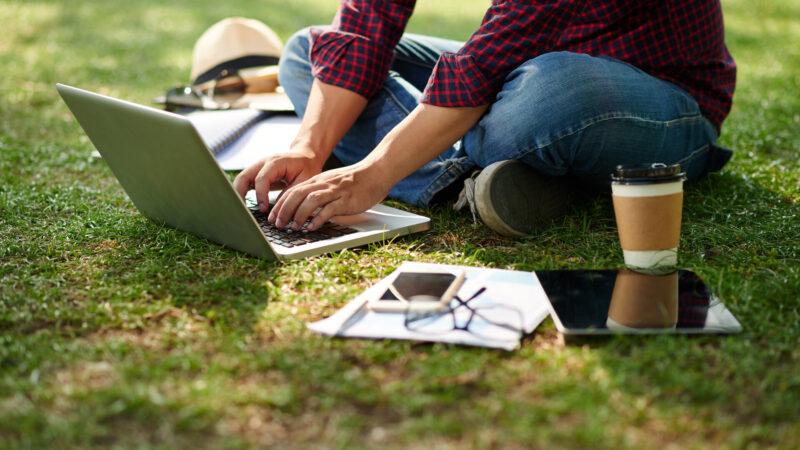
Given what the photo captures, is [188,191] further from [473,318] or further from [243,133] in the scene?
[243,133]

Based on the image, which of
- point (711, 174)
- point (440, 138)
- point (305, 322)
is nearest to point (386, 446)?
point (305, 322)

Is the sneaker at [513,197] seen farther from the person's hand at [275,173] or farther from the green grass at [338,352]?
the person's hand at [275,173]

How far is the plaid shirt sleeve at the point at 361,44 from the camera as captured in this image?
88.3 inches

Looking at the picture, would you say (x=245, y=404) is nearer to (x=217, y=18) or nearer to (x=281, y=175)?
(x=281, y=175)

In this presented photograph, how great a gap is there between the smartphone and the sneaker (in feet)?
1.02

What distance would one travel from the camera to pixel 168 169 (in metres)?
1.72

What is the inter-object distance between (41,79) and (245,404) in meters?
3.51

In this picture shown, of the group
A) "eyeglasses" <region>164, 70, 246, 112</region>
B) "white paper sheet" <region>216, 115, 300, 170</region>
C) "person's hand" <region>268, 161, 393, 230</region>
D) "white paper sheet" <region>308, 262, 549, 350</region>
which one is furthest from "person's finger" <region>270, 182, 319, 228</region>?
"eyeglasses" <region>164, 70, 246, 112</region>

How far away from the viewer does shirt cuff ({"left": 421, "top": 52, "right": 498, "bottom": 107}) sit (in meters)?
1.89

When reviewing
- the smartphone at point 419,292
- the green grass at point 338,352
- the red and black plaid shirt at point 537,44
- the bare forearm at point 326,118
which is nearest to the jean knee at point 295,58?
the red and black plaid shirt at point 537,44

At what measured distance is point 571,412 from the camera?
119 centimetres

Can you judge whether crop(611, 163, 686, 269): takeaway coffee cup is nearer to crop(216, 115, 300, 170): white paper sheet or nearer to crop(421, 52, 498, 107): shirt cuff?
crop(421, 52, 498, 107): shirt cuff

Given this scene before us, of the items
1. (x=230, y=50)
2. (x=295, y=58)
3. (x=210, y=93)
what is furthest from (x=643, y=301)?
(x=230, y=50)

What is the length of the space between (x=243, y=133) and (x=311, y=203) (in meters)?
1.15
